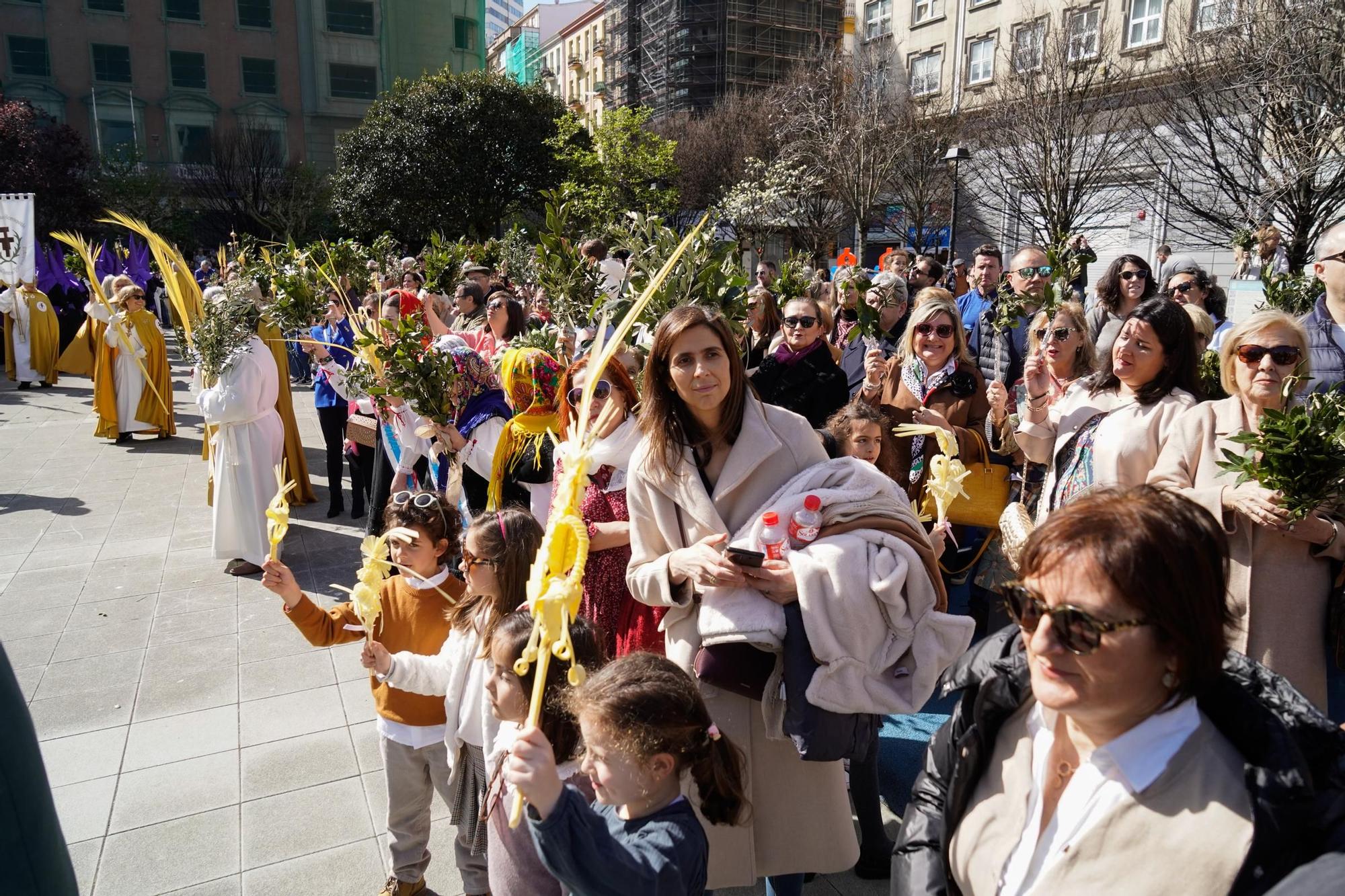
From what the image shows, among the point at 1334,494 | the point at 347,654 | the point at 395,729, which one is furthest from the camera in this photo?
the point at 347,654

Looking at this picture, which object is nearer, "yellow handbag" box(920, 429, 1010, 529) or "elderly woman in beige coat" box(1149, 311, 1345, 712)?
"elderly woman in beige coat" box(1149, 311, 1345, 712)

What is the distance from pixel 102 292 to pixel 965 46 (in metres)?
26.6

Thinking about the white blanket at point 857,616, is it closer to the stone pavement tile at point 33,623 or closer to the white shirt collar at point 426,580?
the white shirt collar at point 426,580

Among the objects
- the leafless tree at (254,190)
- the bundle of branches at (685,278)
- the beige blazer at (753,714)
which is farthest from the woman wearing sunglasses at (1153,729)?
the leafless tree at (254,190)

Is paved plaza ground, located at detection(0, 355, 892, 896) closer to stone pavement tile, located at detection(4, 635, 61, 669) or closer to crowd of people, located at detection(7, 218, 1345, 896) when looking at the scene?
stone pavement tile, located at detection(4, 635, 61, 669)

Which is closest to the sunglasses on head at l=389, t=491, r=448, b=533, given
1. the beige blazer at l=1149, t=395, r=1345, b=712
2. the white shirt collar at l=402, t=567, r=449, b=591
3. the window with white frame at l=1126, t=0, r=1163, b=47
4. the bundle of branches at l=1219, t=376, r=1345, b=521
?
the white shirt collar at l=402, t=567, r=449, b=591

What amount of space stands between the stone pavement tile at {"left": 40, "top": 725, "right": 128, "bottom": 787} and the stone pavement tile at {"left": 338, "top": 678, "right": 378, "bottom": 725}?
101 cm

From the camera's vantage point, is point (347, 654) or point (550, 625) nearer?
point (550, 625)

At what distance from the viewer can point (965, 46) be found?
94.4 feet

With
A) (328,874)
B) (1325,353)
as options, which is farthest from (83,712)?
(1325,353)

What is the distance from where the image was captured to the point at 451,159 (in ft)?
92.3

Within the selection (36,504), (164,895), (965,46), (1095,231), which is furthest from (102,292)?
(965,46)

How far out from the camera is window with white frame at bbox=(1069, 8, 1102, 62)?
18.0 meters

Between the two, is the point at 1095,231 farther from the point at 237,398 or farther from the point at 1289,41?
the point at 237,398
